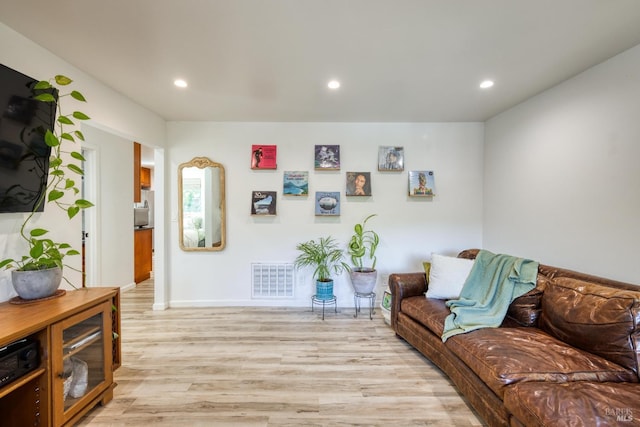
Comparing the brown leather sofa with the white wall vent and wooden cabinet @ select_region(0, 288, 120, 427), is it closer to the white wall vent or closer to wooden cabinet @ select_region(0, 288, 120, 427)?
the white wall vent

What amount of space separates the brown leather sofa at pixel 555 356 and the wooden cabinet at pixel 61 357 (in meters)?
2.38

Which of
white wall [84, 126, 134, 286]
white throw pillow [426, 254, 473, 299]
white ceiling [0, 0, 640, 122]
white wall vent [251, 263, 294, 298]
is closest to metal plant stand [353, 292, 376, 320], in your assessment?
white throw pillow [426, 254, 473, 299]

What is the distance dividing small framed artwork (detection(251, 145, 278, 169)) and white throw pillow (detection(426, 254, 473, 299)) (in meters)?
2.25

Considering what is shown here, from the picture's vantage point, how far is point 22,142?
5.13ft

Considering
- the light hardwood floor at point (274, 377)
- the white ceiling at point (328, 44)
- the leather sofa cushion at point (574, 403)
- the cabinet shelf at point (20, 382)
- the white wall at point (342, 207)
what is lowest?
the light hardwood floor at point (274, 377)

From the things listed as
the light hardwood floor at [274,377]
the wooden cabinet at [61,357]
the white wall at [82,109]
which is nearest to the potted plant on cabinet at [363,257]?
the light hardwood floor at [274,377]

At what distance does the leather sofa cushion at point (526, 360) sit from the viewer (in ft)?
4.54

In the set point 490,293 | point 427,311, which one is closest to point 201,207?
point 427,311

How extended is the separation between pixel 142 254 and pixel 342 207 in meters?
3.79

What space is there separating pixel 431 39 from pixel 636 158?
1665 millimetres

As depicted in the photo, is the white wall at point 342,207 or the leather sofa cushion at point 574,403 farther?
the white wall at point 342,207

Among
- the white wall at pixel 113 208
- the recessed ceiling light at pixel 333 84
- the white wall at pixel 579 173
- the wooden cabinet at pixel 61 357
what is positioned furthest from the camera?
the white wall at pixel 113 208

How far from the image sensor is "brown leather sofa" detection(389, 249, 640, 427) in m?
1.16

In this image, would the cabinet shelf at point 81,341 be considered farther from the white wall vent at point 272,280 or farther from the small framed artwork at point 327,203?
the small framed artwork at point 327,203
